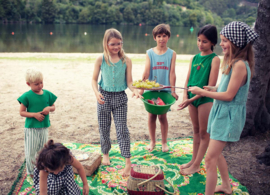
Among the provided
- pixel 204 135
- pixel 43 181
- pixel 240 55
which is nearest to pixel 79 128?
pixel 43 181

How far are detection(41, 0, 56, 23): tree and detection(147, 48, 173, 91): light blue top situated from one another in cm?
7425

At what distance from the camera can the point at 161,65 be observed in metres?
3.31

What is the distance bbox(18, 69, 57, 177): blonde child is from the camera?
2.67m

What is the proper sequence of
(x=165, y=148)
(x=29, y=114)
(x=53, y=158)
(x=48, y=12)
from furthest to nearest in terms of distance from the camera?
(x=48, y=12) < (x=165, y=148) < (x=29, y=114) < (x=53, y=158)

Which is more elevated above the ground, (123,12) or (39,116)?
(123,12)

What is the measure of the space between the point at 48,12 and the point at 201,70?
7596cm

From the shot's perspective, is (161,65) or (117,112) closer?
(117,112)

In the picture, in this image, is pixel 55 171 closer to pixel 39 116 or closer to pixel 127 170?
pixel 39 116

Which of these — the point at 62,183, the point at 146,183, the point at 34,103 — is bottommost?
the point at 146,183

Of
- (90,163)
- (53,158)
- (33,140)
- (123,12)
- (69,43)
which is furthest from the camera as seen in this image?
(123,12)

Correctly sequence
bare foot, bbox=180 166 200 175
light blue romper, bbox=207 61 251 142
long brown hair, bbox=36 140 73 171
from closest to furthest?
1. long brown hair, bbox=36 140 73 171
2. light blue romper, bbox=207 61 251 142
3. bare foot, bbox=180 166 200 175

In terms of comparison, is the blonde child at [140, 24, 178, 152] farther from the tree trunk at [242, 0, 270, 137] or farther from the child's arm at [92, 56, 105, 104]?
the tree trunk at [242, 0, 270, 137]

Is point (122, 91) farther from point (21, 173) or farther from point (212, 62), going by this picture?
point (21, 173)

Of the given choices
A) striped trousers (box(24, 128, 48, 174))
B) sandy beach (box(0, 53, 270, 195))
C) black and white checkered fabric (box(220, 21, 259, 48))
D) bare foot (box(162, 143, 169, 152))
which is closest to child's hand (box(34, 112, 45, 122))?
striped trousers (box(24, 128, 48, 174))
